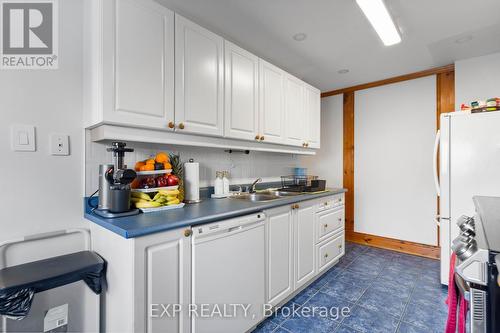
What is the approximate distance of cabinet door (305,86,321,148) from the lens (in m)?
2.94

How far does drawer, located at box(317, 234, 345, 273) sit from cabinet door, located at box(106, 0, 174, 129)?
195 cm

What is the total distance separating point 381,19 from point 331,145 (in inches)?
89.3

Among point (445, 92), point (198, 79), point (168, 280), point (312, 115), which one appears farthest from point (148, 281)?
point (445, 92)

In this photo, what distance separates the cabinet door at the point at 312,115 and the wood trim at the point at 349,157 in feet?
2.99

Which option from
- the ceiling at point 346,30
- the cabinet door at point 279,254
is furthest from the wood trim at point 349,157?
the cabinet door at point 279,254

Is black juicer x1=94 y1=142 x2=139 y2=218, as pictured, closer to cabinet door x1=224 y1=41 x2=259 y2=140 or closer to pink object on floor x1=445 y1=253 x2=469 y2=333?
cabinet door x1=224 y1=41 x2=259 y2=140

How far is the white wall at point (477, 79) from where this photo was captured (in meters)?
2.56

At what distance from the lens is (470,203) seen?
6.83 ft

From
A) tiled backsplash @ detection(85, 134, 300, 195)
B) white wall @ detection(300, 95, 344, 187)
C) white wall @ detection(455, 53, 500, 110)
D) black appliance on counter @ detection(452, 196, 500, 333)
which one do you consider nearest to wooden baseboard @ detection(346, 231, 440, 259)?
white wall @ detection(300, 95, 344, 187)

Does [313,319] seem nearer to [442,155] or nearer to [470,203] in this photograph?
[470,203]

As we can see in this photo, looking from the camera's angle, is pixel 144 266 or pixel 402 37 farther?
pixel 402 37

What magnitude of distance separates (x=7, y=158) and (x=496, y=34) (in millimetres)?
3966

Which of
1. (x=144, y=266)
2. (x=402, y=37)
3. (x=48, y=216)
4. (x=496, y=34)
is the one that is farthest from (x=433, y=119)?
(x=48, y=216)

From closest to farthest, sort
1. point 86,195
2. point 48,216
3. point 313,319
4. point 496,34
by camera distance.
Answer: point 48,216 → point 86,195 → point 313,319 → point 496,34
